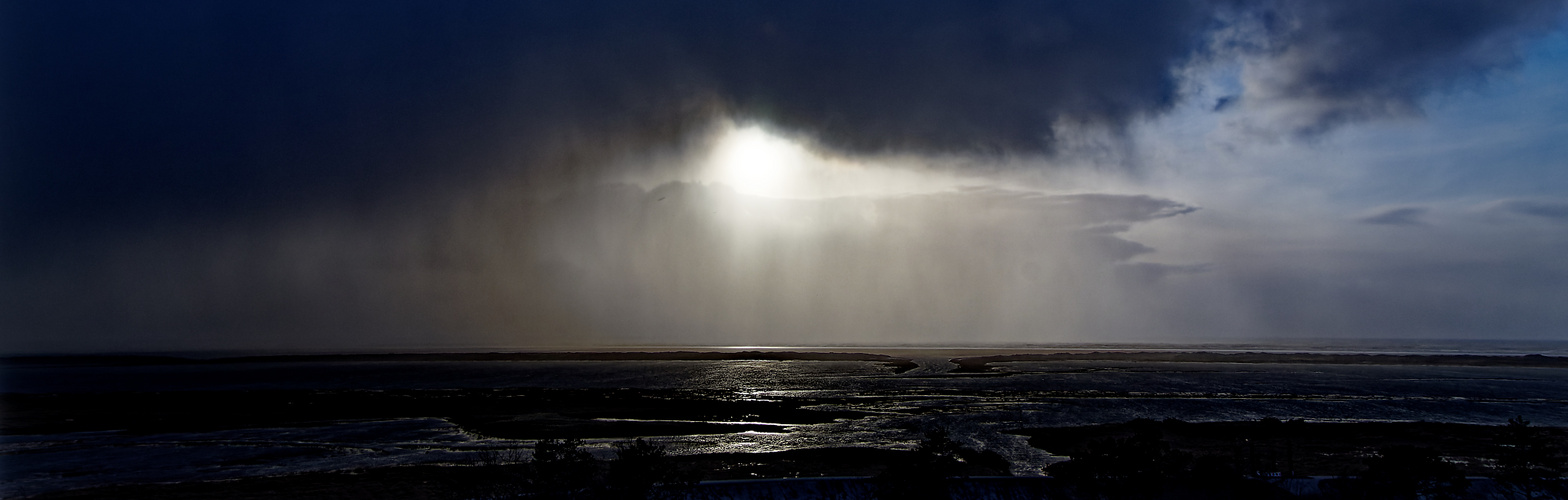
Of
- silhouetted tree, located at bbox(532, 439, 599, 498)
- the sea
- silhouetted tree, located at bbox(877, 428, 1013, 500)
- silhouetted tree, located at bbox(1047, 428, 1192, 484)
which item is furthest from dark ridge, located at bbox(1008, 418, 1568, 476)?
silhouetted tree, located at bbox(532, 439, 599, 498)

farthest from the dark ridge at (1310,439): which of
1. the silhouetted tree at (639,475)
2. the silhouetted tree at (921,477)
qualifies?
the silhouetted tree at (639,475)

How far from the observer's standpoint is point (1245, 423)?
166 feet

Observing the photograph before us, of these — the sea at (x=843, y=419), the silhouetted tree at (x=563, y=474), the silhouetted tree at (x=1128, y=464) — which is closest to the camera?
the silhouetted tree at (x=563, y=474)

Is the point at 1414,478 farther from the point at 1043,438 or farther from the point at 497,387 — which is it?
the point at 497,387

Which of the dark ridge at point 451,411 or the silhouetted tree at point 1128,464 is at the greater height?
the silhouetted tree at point 1128,464

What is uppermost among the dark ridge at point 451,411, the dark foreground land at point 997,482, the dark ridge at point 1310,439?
the dark foreground land at point 997,482

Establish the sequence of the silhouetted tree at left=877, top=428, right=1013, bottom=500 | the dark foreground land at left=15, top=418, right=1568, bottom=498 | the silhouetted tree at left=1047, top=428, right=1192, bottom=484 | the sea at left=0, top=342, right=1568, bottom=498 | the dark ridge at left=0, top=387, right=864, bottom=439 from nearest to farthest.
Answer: the silhouetted tree at left=877, top=428, right=1013, bottom=500 < the dark foreground land at left=15, top=418, right=1568, bottom=498 < the silhouetted tree at left=1047, top=428, right=1192, bottom=484 < the sea at left=0, top=342, right=1568, bottom=498 < the dark ridge at left=0, top=387, right=864, bottom=439

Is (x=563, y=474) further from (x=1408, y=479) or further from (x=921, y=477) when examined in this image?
(x=1408, y=479)

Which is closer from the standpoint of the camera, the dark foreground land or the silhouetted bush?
the dark foreground land

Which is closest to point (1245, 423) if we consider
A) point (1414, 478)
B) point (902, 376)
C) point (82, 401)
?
point (1414, 478)

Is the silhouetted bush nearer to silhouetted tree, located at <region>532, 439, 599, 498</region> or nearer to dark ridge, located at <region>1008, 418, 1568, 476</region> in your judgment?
dark ridge, located at <region>1008, 418, 1568, 476</region>

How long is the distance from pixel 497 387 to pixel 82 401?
3683 cm

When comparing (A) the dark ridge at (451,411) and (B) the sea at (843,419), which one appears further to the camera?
(A) the dark ridge at (451,411)

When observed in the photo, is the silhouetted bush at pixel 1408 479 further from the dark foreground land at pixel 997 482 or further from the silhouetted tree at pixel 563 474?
the silhouetted tree at pixel 563 474
